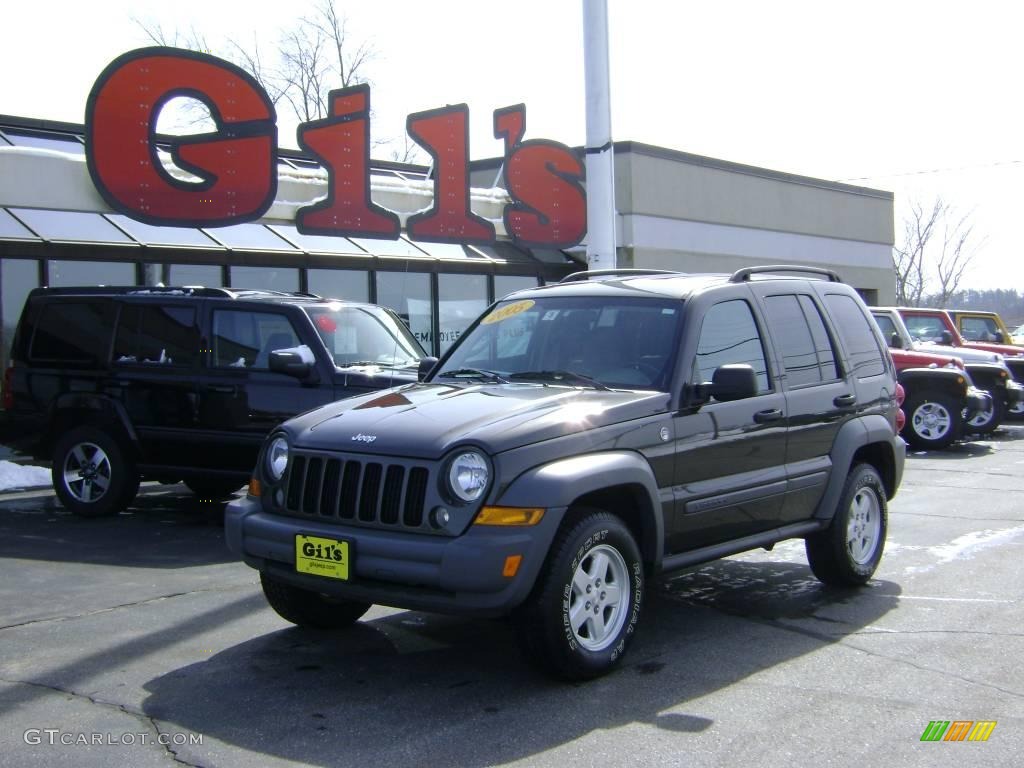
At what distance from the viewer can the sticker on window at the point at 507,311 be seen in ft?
21.0

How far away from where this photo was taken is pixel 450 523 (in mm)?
4641

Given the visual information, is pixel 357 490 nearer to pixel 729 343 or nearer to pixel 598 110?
pixel 729 343

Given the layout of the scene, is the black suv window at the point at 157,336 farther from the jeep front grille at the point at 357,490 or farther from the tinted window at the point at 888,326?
the tinted window at the point at 888,326

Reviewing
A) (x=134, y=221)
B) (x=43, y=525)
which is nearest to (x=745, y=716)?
(x=43, y=525)

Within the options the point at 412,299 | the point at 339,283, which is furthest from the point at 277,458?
the point at 412,299

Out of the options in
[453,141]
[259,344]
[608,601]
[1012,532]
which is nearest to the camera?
[608,601]

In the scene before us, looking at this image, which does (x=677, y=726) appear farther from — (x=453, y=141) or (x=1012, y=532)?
(x=453, y=141)

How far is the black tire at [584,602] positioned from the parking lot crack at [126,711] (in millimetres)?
1491

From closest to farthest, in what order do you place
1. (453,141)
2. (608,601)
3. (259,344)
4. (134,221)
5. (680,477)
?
(608,601) < (680,477) < (259,344) < (134,221) < (453,141)

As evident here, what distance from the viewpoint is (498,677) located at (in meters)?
5.08

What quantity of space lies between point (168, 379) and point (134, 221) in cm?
692

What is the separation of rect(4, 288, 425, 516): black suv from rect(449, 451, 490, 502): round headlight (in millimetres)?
4349

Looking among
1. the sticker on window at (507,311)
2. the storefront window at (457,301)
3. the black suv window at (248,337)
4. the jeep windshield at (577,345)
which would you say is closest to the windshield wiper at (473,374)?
the jeep windshield at (577,345)

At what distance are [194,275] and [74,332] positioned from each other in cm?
588
